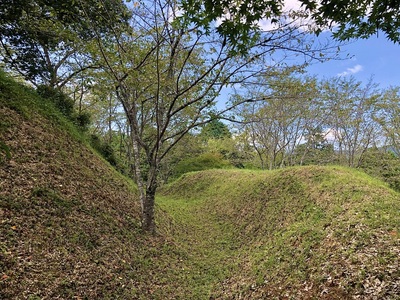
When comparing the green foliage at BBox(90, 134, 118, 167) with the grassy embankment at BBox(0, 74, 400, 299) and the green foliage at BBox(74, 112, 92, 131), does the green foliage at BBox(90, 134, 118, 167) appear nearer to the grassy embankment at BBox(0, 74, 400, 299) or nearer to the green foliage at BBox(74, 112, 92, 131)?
the green foliage at BBox(74, 112, 92, 131)

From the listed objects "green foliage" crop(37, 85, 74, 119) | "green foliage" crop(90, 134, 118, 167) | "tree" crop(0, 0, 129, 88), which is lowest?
"green foliage" crop(90, 134, 118, 167)

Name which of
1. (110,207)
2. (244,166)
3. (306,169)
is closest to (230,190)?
(306,169)

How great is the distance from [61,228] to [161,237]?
3.05m

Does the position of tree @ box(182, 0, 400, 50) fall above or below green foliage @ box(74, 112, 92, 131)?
below

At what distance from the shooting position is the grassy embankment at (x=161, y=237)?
3.48 meters

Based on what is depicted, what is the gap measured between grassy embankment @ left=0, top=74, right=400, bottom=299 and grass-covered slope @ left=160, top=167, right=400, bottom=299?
0.02m

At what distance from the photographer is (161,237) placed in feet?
23.1

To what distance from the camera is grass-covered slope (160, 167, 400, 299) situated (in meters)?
3.39

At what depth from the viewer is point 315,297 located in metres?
3.36

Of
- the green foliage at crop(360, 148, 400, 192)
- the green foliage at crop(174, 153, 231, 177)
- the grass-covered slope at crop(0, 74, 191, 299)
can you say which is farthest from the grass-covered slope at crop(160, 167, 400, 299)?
the green foliage at crop(174, 153, 231, 177)

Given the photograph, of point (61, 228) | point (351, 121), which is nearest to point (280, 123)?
point (351, 121)

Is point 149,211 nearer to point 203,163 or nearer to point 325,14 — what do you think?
point 325,14

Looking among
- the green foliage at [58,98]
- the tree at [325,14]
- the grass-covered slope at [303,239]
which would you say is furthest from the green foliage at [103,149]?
the tree at [325,14]

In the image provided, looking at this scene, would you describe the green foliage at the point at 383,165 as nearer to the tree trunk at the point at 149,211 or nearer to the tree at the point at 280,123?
the tree at the point at 280,123
